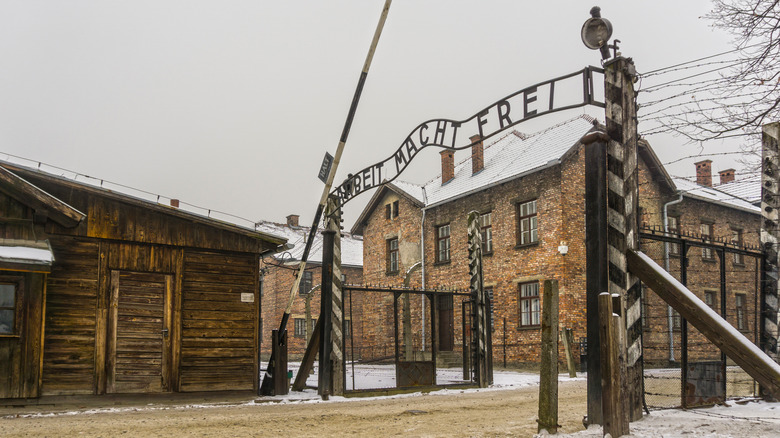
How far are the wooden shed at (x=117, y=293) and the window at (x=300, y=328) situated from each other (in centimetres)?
2476

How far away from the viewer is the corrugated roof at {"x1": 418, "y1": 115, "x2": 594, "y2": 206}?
2320cm

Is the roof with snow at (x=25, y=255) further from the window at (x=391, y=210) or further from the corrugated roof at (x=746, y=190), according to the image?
the corrugated roof at (x=746, y=190)

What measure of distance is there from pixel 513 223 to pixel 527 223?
0.58 metres

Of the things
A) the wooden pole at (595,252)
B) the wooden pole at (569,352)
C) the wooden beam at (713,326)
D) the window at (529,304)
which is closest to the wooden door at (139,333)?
the wooden pole at (595,252)

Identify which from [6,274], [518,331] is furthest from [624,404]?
[518,331]

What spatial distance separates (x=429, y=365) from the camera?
13.1 meters

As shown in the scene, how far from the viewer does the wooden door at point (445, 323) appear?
86.7 feet

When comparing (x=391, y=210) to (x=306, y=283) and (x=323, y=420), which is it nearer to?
(x=306, y=283)

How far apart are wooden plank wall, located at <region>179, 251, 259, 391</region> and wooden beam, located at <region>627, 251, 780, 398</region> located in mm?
7785

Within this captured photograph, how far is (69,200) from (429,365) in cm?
718

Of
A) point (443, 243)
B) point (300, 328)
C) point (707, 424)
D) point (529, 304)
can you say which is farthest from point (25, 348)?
point (300, 328)

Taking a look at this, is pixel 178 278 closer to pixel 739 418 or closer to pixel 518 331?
pixel 739 418

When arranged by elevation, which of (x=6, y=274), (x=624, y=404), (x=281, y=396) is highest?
(x=6, y=274)

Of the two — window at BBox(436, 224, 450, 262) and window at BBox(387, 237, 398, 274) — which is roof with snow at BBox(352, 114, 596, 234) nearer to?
window at BBox(436, 224, 450, 262)
